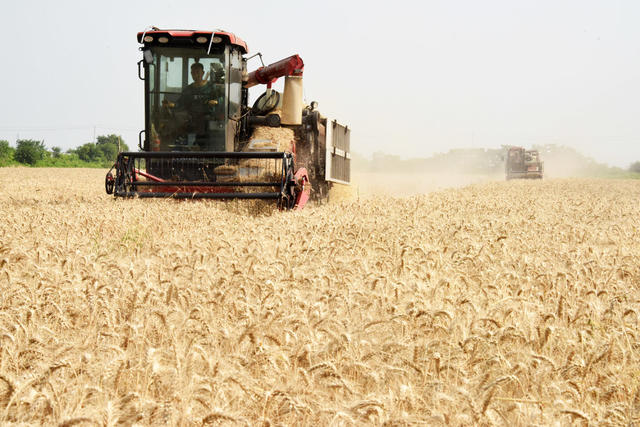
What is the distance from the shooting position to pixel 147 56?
999cm

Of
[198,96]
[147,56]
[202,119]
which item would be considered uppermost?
[147,56]

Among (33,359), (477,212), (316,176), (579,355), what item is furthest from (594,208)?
(33,359)

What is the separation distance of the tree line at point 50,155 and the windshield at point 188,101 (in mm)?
33666

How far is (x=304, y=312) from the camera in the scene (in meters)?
2.98

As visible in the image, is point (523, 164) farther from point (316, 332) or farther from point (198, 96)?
point (316, 332)

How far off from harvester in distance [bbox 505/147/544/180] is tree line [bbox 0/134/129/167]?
83.7 feet

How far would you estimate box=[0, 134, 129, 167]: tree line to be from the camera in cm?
4528

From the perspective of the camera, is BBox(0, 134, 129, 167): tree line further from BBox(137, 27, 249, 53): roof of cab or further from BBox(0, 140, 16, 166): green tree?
BBox(137, 27, 249, 53): roof of cab

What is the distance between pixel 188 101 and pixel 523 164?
3342 centimetres

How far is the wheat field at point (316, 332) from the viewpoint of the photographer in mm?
1981

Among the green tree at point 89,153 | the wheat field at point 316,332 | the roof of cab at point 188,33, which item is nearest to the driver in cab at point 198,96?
the roof of cab at point 188,33

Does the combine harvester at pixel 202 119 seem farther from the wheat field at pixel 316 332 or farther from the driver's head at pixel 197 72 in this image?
the wheat field at pixel 316 332

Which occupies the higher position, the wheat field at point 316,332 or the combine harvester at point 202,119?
the combine harvester at point 202,119

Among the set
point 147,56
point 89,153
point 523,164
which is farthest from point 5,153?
point 147,56
